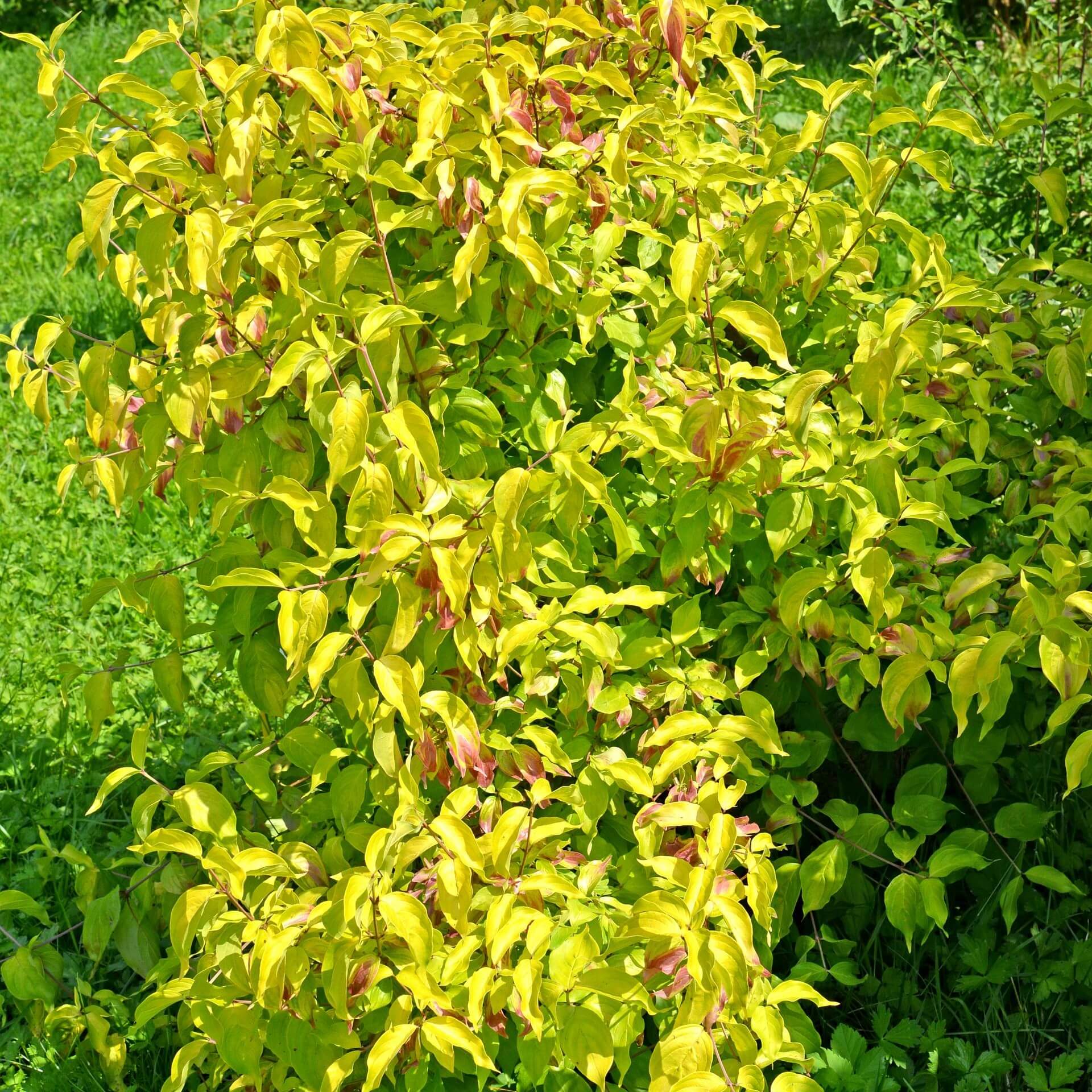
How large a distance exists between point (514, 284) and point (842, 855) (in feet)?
3.60

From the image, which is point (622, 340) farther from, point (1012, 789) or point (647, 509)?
point (1012, 789)

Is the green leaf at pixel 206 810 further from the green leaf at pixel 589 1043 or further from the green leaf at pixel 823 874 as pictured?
the green leaf at pixel 823 874

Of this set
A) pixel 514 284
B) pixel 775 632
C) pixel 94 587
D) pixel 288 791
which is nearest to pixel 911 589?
pixel 775 632

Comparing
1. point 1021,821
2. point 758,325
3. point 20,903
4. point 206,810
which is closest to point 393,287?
point 758,325

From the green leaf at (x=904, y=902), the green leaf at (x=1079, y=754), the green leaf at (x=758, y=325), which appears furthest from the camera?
the green leaf at (x=904, y=902)

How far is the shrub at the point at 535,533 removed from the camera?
1.77 metres

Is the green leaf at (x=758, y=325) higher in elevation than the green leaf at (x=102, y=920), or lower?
higher

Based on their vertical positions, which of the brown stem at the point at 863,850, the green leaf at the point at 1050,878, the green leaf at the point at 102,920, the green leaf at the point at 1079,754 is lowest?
the green leaf at the point at 102,920

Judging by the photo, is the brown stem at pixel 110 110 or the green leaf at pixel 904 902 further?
the green leaf at pixel 904 902

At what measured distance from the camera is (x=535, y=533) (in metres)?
1.95

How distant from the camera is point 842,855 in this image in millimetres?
2123

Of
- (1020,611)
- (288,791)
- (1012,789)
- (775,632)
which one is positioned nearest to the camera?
(1020,611)

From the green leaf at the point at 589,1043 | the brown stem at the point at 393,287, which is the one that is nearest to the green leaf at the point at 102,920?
the green leaf at the point at 589,1043

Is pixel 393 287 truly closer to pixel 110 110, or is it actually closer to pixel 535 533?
pixel 535 533
